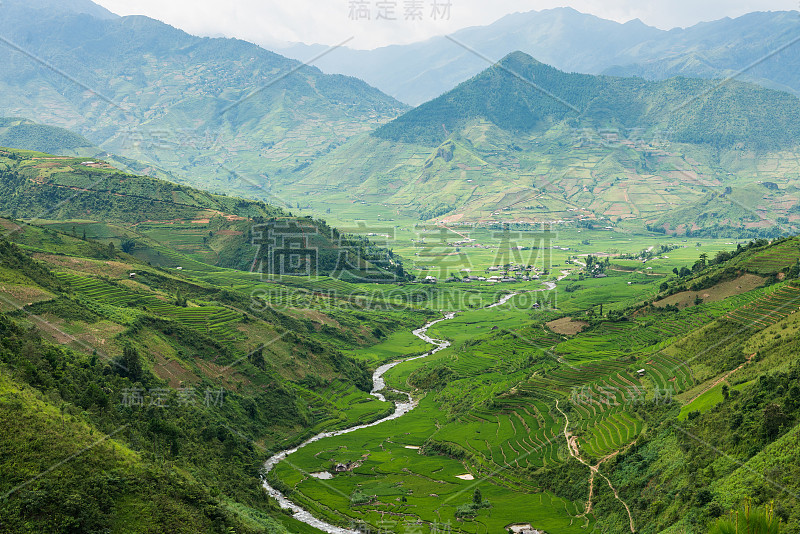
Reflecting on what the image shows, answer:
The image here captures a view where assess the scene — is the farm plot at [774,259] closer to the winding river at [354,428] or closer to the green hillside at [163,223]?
the winding river at [354,428]

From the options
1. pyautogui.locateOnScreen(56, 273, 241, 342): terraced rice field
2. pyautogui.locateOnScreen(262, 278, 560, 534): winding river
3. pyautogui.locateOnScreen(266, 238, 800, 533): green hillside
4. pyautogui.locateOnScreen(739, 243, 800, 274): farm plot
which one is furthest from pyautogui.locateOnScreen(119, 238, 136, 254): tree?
pyautogui.locateOnScreen(739, 243, 800, 274): farm plot

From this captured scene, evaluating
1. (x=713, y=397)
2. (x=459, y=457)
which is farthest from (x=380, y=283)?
(x=713, y=397)

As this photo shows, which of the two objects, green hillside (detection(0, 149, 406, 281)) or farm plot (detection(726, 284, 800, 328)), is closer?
farm plot (detection(726, 284, 800, 328))

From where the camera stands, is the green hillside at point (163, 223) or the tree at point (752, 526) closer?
the tree at point (752, 526)

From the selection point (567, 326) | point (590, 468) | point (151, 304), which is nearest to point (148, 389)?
point (151, 304)

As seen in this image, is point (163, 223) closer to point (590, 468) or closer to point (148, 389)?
point (148, 389)

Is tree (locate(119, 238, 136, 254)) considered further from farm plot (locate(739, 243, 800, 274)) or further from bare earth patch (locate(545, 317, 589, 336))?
farm plot (locate(739, 243, 800, 274))

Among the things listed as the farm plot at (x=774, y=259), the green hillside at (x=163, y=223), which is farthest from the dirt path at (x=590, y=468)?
the green hillside at (x=163, y=223)

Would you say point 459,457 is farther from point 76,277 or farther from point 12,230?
point 12,230

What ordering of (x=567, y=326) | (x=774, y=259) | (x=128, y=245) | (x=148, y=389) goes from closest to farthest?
(x=148, y=389) < (x=774, y=259) < (x=567, y=326) < (x=128, y=245)
